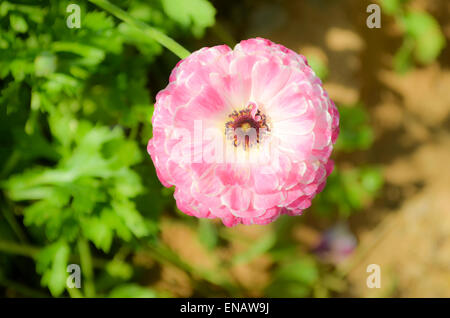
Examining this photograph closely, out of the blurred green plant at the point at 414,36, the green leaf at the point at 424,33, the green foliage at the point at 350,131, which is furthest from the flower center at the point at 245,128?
the green leaf at the point at 424,33

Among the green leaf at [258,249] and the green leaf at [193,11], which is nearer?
the green leaf at [193,11]

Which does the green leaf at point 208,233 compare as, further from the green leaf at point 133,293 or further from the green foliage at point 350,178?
the green leaf at point 133,293

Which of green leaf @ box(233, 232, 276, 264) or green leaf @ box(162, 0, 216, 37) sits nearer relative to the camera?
green leaf @ box(162, 0, 216, 37)

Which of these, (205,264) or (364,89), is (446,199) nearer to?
(364,89)

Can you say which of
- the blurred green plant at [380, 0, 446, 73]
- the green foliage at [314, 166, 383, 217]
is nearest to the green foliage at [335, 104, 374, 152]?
the green foliage at [314, 166, 383, 217]

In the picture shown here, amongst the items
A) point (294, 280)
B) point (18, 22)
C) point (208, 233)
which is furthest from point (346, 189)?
point (18, 22)

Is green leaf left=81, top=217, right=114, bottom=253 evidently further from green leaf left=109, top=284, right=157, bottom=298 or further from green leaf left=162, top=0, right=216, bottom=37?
green leaf left=162, top=0, right=216, bottom=37
